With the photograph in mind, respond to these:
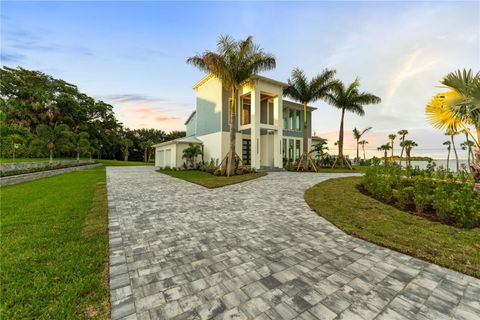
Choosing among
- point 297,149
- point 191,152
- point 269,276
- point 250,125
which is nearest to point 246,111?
point 250,125

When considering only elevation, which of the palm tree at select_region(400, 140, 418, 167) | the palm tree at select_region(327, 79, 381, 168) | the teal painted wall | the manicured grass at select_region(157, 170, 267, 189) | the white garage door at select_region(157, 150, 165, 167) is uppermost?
the palm tree at select_region(327, 79, 381, 168)

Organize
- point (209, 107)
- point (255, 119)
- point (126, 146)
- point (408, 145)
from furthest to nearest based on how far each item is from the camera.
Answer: point (126, 146) < point (408, 145) < point (209, 107) < point (255, 119)

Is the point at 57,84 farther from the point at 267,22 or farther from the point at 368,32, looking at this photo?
the point at 368,32

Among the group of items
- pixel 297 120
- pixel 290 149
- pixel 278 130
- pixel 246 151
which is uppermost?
pixel 297 120

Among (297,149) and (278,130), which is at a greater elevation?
(278,130)

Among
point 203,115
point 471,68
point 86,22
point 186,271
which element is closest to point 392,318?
point 186,271

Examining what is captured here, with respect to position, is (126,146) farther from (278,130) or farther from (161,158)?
(278,130)

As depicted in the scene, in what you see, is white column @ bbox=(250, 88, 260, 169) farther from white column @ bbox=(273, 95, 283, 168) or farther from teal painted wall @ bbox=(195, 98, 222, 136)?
teal painted wall @ bbox=(195, 98, 222, 136)

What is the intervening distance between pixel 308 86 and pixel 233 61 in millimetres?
6895

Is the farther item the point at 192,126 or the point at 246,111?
the point at 192,126

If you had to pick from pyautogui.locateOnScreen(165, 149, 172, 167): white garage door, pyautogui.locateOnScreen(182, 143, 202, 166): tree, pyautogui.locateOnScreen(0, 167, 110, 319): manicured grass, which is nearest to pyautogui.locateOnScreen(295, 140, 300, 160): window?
pyautogui.locateOnScreen(182, 143, 202, 166): tree

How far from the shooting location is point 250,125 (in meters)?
15.4

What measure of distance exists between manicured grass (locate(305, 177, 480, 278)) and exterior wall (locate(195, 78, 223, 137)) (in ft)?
41.9

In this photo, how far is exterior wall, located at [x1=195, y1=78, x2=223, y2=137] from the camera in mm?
16606
